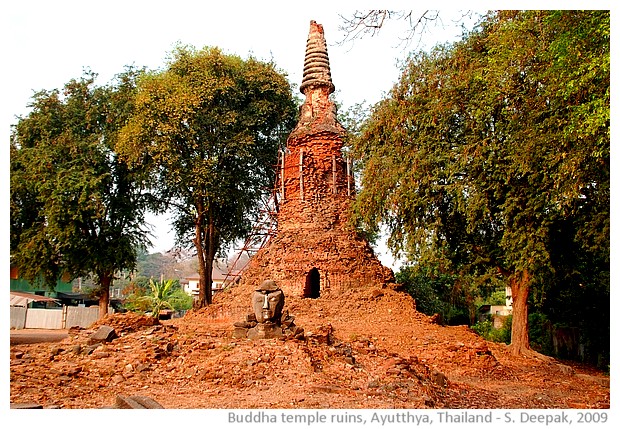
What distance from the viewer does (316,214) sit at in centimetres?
2117

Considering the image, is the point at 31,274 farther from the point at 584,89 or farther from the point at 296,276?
the point at 584,89

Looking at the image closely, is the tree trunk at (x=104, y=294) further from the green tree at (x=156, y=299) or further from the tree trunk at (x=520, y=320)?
the tree trunk at (x=520, y=320)

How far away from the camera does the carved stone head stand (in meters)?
12.6

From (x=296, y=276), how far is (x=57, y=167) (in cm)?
1052

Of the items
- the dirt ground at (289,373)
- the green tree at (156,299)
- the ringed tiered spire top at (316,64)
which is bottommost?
the dirt ground at (289,373)

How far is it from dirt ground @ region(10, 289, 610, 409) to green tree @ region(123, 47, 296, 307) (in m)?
9.82

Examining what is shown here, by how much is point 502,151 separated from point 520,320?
485 centimetres

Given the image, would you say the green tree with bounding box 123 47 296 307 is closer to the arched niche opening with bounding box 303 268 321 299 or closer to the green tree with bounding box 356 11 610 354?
the arched niche opening with bounding box 303 268 321 299

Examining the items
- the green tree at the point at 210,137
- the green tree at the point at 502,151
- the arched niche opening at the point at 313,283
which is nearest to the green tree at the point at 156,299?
the green tree at the point at 210,137

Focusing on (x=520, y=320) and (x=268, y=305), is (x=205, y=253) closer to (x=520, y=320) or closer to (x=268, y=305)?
(x=268, y=305)

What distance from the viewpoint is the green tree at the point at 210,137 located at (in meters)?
22.1

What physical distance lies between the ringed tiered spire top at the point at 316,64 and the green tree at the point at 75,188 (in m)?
7.41

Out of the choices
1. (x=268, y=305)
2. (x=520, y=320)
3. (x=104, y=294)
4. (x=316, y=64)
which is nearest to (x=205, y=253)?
(x=104, y=294)
